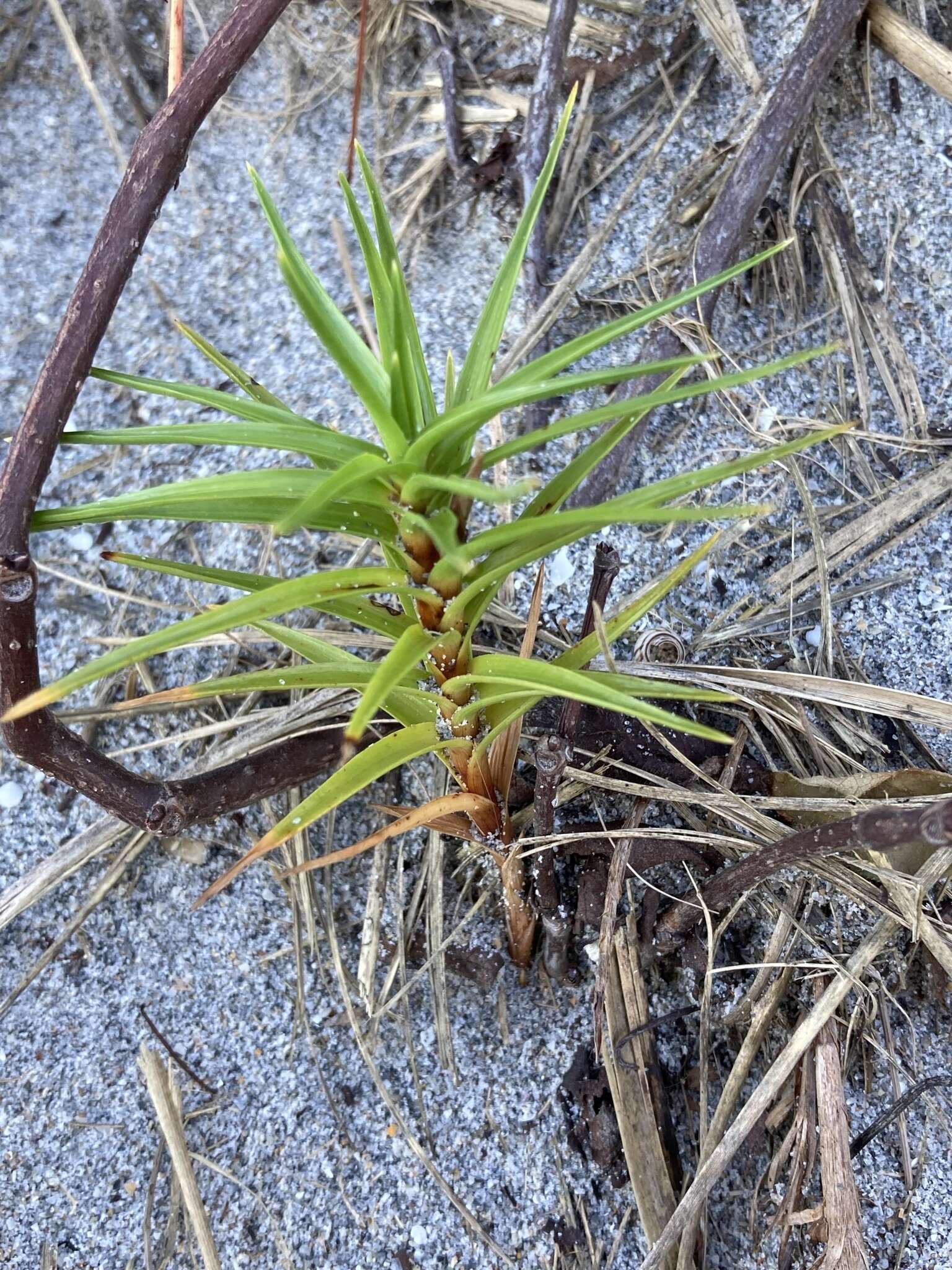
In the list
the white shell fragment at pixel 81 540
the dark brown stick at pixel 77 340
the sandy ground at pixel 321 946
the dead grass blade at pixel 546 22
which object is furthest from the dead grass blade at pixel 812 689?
the dead grass blade at pixel 546 22

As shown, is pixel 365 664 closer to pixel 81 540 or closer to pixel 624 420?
pixel 624 420

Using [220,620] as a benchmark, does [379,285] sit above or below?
above

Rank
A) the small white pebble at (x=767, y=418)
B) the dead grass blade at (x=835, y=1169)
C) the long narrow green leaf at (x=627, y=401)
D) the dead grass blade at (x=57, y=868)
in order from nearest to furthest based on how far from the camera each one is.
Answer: the long narrow green leaf at (x=627, y=401), the dead grass blade at (x=835, y=1169), the dead grass blade at (x=57, y=868), the small white pebble at (x=767, y=418)

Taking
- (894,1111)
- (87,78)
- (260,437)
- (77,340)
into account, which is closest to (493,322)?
(260,437)

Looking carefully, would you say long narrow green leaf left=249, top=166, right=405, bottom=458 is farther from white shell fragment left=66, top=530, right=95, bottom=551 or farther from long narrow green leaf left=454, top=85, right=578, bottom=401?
white shell fragment left=66, top=530, right=95, bottom=551

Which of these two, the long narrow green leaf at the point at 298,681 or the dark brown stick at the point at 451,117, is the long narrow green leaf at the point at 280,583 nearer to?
the long narrow green leaf at the point at 298,681

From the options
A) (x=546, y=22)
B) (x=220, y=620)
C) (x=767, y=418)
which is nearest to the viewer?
(x=220, y=620)
